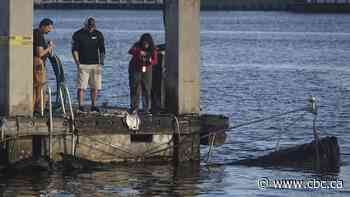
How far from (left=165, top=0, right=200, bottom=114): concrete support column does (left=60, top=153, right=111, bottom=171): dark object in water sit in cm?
173

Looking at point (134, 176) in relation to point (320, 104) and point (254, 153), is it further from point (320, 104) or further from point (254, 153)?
point (320, 104)

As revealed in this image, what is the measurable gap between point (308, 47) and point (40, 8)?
355 ft

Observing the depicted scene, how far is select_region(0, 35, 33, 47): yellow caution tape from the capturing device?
23.8 metres

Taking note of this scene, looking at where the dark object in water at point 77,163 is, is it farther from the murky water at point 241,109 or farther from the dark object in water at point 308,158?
the dark object in water at point 308,158

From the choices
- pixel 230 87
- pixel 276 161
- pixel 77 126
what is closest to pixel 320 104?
pixel 230 87

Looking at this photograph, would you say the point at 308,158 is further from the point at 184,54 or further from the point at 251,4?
the point at 251,4

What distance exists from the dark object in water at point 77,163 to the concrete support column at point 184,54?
1729mm

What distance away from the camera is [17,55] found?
23812 mm

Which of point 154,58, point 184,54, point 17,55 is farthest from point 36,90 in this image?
point 184,54

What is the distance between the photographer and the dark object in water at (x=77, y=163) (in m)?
24.3

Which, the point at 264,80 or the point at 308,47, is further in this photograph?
the point at 308,47

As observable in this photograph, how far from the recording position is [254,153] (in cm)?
2889

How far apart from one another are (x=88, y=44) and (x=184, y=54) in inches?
68.0

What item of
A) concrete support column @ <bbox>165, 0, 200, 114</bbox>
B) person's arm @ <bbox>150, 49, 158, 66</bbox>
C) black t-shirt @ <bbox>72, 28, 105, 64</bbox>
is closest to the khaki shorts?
black t-shirt @ <bbox>72, 28, 105, 64</bbox>
